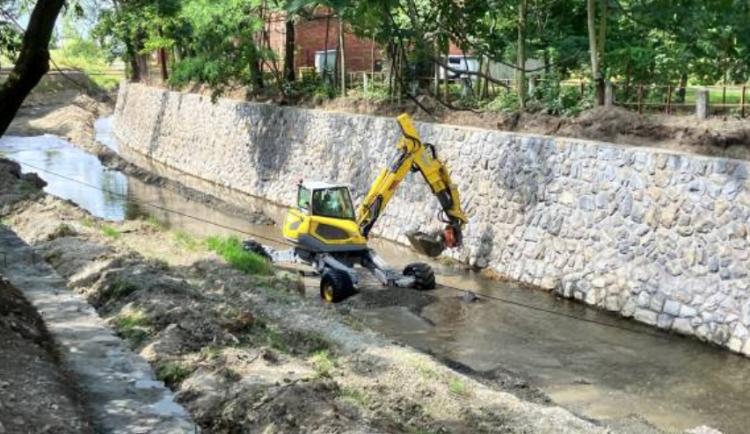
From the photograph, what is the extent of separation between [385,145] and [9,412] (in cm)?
1757

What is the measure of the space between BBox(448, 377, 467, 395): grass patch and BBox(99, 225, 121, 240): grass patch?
28.7ft

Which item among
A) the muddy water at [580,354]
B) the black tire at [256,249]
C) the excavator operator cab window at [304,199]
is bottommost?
the muddy water at [580,354]

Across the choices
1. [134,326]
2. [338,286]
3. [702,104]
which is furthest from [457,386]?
[702,104]

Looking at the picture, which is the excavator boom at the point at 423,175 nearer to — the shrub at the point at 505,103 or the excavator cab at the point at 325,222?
the excavator cab at the point at 325,222

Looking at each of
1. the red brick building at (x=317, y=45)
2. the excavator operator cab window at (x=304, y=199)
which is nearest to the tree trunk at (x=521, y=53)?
the excavator operator cab window at (x=304, y=199)

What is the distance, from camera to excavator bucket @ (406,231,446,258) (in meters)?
18.3

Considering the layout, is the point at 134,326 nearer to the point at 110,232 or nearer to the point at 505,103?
the point at 110,232

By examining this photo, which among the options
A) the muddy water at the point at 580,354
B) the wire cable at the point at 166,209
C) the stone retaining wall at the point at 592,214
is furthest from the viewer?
the wire cable at the point at 166,209

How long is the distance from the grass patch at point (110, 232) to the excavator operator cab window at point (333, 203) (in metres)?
3.90

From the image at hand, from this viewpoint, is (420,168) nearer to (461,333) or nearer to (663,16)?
(461,333)

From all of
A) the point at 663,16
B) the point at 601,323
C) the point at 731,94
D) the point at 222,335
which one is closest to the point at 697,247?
the point at 601,323

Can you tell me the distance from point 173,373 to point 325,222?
8.47 metres

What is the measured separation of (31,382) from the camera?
6.95 meters

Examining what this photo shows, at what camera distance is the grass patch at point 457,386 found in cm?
913
